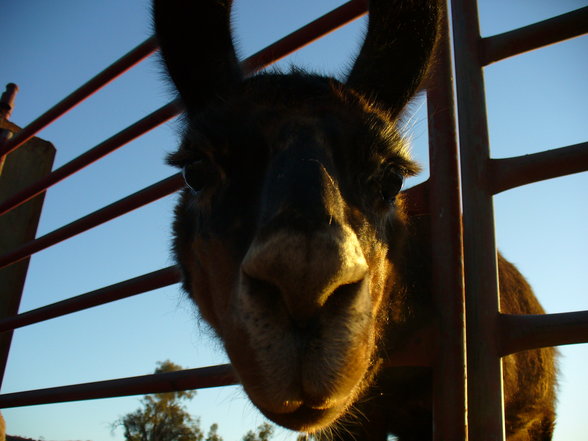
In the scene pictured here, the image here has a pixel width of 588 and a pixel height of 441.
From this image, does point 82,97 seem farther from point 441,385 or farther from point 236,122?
point 441,385

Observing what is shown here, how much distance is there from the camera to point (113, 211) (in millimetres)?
2953

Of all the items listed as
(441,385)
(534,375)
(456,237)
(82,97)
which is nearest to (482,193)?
(456,237)

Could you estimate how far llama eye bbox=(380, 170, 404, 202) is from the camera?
232 centimetres

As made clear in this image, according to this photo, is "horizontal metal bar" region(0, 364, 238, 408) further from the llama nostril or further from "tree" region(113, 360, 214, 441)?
"tree" region(113, 360, 214, 441)

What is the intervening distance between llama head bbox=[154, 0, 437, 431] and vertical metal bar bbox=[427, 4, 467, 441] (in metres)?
0.25

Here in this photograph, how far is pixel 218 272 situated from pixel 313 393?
2.54 ft

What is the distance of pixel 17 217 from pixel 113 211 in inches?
119

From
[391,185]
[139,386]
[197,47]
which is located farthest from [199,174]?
[139,386]

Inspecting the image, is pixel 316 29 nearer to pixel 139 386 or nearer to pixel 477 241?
pixel 477 241

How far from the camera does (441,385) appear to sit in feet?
5.85

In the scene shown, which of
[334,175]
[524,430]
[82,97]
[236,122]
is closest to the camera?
[334,175]

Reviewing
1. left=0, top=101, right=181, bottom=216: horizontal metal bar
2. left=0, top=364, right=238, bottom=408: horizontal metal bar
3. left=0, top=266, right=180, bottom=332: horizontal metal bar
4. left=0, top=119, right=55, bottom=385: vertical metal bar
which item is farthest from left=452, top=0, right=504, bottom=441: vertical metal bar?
left=0, top=119, right=55, bottom=385: vertical metal bar

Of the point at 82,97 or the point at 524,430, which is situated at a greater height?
the point at 82,97

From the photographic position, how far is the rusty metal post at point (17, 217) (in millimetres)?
4449
